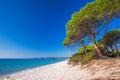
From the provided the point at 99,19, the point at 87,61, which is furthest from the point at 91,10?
the point at 87,61

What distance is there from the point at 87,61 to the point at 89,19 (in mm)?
4361

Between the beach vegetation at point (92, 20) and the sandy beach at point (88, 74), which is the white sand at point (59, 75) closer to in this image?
the sandy beach at point (88, 74)

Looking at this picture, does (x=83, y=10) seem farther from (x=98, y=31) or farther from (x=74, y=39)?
(x=74, y=39)

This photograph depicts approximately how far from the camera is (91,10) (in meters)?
12.8

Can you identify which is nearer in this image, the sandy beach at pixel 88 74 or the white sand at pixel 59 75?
the sandy beach at pixel 88 74

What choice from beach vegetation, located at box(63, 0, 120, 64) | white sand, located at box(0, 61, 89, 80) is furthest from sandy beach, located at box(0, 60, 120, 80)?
beach vegetation, located at box(63, 0, 120, 64)

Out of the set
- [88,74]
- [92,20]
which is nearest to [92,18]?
[92,20]

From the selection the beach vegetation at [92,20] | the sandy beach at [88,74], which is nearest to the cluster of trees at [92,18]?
the beach vegetation at [92,20]

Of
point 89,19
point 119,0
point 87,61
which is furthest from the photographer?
point 87,61

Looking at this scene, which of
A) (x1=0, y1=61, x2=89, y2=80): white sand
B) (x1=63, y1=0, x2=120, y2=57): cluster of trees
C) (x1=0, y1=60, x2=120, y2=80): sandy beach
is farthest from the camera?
(x1=63, y1=0, x2=120, y2=57): cluster of trees

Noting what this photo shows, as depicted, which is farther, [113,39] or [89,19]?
[113,39]

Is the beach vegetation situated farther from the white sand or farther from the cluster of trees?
the white sand

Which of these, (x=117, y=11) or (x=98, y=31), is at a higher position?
(x=117, y=11)

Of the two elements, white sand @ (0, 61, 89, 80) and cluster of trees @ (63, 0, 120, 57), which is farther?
cluster of trees @ (63, 0, 120, 57)
